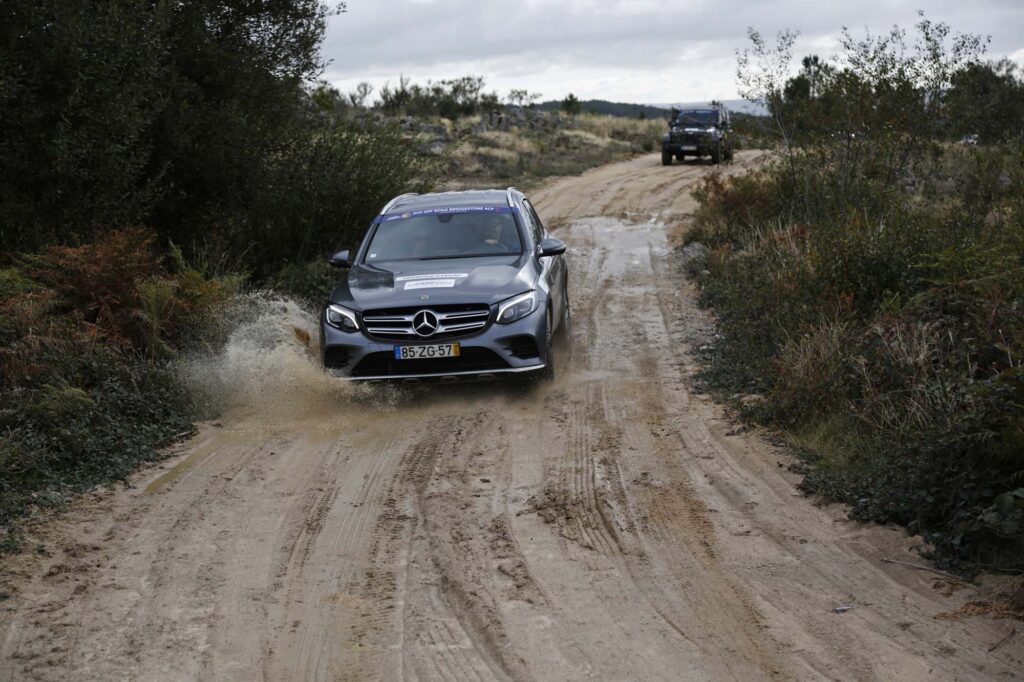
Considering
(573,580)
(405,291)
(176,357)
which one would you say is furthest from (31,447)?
(573,580)

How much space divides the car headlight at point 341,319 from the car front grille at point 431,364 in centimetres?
34

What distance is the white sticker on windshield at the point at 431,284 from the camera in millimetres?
9195

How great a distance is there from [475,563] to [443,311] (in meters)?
3.77

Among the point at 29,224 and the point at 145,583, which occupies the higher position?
the point at 29,224

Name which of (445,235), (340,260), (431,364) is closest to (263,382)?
(340,260)

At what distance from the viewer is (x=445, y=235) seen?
34.1ft

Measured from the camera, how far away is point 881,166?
46.2ft

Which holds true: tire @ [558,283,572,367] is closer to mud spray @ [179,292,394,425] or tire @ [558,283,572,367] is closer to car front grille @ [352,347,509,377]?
car front grille @ [352,347,509,377]

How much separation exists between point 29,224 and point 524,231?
5.08m

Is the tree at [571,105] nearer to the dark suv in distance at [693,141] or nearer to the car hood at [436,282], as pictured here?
the dark suv in distance at [693,141]

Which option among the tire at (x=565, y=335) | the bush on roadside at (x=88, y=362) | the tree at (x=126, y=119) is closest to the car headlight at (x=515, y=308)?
the tire at (x=565, y=335)

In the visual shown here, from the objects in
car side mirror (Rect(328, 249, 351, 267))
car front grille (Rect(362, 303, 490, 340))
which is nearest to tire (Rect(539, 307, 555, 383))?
car front grille (Rect(362, 303, 490, 340))

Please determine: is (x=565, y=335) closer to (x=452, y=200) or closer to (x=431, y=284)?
(x=452, y=200)

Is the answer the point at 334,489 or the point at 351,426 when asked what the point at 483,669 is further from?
the point at 351,426
